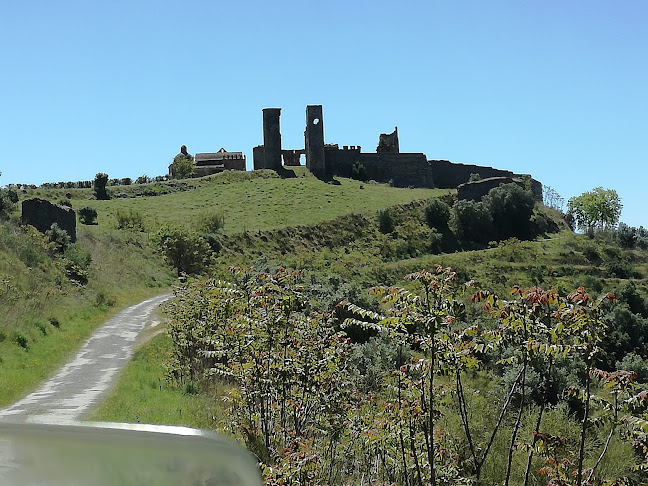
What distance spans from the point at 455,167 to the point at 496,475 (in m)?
73.5

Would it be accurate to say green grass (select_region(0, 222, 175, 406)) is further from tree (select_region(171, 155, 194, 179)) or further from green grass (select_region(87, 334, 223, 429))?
tree (select_region(171, 155, 194, 179))

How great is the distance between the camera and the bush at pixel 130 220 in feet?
149

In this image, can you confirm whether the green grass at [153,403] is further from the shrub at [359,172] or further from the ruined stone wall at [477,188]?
the shrub at [359,172]

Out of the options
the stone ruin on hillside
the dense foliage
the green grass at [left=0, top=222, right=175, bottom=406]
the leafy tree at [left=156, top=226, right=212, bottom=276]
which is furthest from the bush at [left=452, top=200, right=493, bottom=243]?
the dense foliage

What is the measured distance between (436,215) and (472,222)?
310cm

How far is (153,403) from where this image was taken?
Answer: 1254cm

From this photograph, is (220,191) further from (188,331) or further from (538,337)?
(538,337)

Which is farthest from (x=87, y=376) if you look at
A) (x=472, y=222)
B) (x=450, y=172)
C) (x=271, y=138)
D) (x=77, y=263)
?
(x=450, y=172)

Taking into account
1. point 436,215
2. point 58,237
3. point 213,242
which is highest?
point 436,215

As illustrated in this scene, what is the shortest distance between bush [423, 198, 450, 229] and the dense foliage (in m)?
47.5

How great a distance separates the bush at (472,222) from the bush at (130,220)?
27289 mm

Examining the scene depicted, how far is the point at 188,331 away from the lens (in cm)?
1490

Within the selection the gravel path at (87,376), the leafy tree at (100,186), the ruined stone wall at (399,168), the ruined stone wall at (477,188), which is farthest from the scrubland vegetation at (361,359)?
the ruined stone wall at (399,168)

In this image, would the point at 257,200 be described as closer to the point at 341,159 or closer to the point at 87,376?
the point at 341,159
